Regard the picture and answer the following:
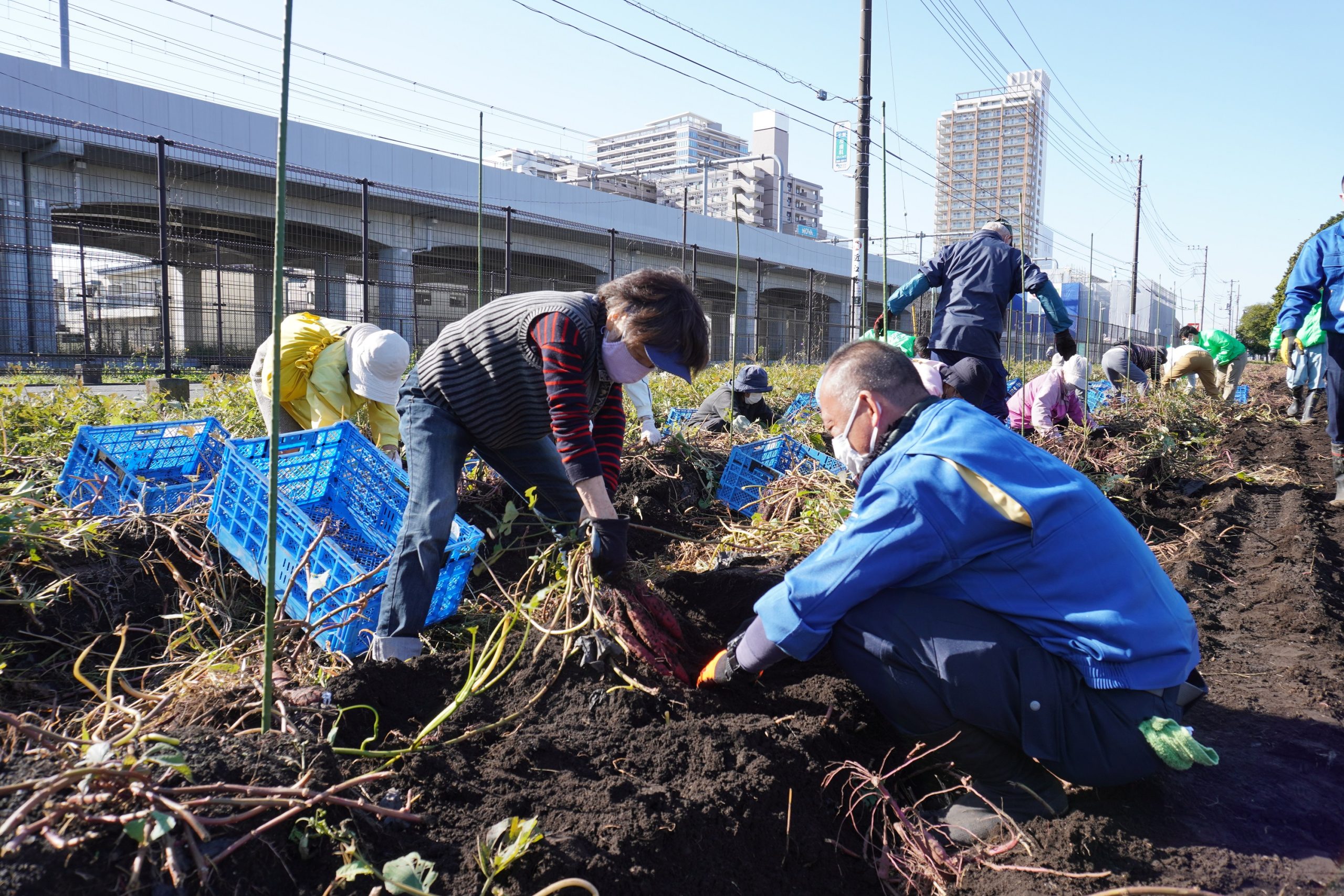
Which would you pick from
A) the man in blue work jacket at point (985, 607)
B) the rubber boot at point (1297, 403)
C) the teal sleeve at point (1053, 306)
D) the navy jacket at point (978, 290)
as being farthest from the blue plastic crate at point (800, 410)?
the rubber boot at point (1297, 403)

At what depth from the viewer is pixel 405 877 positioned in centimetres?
120

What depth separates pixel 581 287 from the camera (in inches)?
641

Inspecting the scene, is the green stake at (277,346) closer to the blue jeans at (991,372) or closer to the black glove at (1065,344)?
the blue jeans at (991,372)

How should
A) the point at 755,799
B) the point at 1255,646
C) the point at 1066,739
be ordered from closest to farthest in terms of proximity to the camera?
the point at 755,799 → the point at 1066,739 → the point at 1255,646

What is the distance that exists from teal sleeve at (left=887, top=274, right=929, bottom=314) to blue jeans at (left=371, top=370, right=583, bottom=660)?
9.53 feet

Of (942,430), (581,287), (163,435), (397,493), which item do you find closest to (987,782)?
(942,430)

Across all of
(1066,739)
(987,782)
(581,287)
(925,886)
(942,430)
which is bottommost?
(925,886)

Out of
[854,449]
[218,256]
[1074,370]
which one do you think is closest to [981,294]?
[1074,370]

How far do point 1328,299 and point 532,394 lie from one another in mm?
4516

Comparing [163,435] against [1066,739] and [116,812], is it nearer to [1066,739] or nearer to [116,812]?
[116,812]

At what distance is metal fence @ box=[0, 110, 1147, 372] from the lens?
1000 centimetres

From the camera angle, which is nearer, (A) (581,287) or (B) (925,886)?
(B) (925,886)

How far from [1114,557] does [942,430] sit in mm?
439

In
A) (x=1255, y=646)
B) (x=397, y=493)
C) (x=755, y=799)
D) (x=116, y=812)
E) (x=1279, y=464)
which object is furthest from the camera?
(x=1279, y=464)
